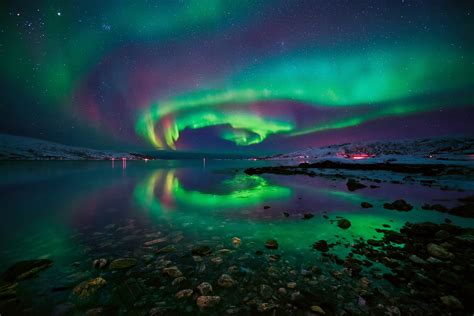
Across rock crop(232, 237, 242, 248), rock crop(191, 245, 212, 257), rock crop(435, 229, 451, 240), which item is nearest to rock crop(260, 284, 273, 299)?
rock crop(191, 245, 212, 257)

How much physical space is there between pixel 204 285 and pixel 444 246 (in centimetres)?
819

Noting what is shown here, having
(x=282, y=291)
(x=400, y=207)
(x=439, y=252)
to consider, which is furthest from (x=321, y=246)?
(x=400, y=207)

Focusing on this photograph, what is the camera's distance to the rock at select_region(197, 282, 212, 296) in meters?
4.51

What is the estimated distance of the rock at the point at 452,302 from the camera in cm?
394

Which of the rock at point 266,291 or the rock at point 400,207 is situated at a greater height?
the rock at point 266,291

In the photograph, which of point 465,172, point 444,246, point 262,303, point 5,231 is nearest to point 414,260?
point 444,246

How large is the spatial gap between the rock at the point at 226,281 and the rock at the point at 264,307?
0.95 metres

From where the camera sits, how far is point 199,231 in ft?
28.6

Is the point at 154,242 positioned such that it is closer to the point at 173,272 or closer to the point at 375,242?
the point at 173,272

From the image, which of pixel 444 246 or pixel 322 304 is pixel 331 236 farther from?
pixel 322 304

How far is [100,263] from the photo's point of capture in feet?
18.3

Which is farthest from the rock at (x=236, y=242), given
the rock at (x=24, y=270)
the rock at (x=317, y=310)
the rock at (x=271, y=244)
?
the rock at (x=24, y=270)

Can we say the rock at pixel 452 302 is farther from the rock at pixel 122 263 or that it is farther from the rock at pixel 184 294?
the rock at pixel 122 263

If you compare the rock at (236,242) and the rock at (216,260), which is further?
the rock at (236,242)
